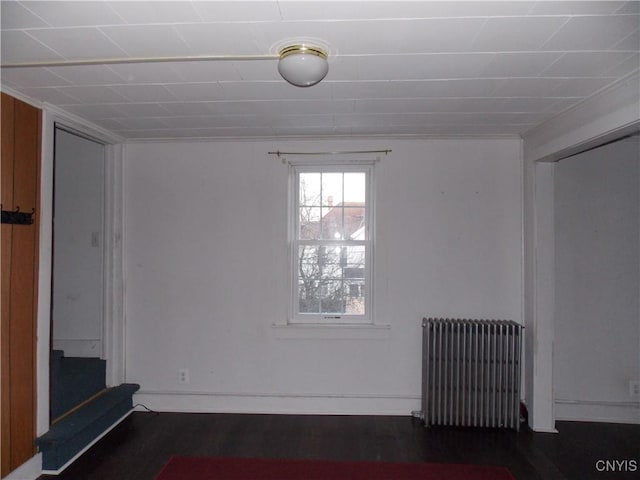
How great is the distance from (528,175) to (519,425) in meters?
2.15

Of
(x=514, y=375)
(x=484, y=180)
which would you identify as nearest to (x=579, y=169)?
(x=484, y=180)

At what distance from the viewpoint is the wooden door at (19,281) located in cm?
233

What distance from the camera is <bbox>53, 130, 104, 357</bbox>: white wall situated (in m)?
3.62

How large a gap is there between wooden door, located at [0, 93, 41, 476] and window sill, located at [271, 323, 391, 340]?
182cm

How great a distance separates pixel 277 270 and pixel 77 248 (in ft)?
6.55

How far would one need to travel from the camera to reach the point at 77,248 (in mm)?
3664

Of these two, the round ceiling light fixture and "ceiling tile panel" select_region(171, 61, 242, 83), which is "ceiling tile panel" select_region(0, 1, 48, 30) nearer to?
"ceiling tile panel" select_region(171, 61, 242, 83)

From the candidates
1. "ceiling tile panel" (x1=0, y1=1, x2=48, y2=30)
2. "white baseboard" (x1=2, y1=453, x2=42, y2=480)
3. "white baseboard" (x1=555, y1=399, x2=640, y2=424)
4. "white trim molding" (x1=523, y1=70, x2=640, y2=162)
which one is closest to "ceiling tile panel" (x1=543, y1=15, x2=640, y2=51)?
"white trim molding" (x1=523, y1=70, x2=640, y2=162)

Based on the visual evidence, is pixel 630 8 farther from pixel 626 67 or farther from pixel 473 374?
pixel 473 374

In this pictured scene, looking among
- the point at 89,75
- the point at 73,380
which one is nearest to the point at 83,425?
the point at 73,380

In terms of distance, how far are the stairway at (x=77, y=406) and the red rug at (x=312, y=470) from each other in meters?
0.73

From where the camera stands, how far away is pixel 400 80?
2221 mm

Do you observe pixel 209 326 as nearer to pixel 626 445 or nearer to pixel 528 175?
pixel 528 175

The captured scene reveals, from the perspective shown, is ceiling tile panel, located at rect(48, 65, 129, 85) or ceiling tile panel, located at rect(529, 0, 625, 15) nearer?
ceiling tile panel, located at rect(529, 0, 625, 15)
